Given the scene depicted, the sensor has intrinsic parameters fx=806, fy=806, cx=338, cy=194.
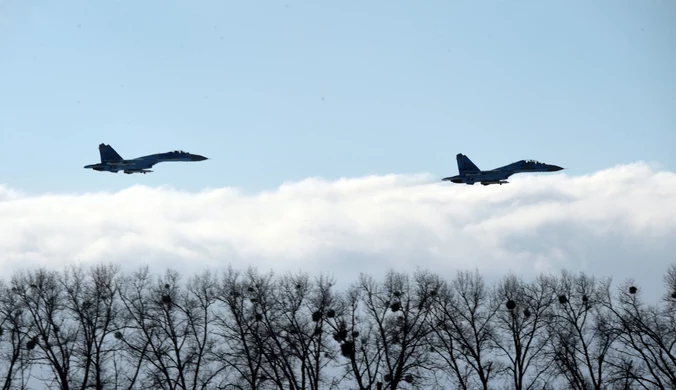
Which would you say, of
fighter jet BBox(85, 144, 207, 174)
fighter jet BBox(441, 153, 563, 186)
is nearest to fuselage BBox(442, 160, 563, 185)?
fighter jet BBox(441, 153, 563, 186)

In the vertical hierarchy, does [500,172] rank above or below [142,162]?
below

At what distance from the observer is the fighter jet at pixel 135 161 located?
78500 mm

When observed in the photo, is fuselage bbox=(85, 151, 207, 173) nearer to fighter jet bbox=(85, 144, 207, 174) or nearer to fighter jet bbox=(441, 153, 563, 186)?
fighter jet bbox=(85, 144, 207, 174)

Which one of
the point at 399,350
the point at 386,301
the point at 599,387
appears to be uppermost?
the point at 386,301

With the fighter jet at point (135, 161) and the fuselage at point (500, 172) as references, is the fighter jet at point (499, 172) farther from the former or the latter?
the fighter jet at point (135, 161)

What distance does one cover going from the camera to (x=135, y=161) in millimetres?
78812

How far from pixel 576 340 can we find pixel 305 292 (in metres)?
22.5

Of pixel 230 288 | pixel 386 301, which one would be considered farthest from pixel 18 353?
pixel 386 301

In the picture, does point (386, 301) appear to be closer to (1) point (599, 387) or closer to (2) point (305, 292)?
(2) point (305, 292)

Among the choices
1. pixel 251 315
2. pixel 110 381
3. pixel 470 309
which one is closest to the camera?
pixel 110 381

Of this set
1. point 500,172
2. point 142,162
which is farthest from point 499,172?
point 142,162

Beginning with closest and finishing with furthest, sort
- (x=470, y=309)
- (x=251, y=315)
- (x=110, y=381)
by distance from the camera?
(x=110, y=381), (x=251, y=315), (x=470, y=309)

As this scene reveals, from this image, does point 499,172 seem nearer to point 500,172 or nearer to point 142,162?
point 500,172

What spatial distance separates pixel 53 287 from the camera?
2544 inches
